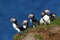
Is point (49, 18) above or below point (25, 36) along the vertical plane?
above

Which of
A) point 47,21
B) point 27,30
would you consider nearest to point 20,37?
point 27,30

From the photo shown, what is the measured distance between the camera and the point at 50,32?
10.0 m

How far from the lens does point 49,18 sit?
11.1 metres

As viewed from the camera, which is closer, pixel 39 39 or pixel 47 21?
pixel 39 39

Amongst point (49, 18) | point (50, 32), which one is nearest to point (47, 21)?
point (49, 18)

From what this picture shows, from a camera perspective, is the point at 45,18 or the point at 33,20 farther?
the point at 33,20

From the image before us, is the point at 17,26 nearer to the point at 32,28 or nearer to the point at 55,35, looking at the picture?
the point at 32,28

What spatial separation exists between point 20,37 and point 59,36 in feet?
4.26

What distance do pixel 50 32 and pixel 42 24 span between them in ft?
3.54

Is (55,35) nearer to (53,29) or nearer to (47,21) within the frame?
(53,29)

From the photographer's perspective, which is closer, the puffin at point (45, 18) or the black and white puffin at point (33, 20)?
the puffin at point (45, 18)

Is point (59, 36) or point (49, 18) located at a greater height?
point (49, 18)

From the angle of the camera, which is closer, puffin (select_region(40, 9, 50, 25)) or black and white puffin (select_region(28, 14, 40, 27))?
puffin (select_region(40, 9, 50, 25))

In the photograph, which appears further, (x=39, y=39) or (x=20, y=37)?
(x=20, y=37)
